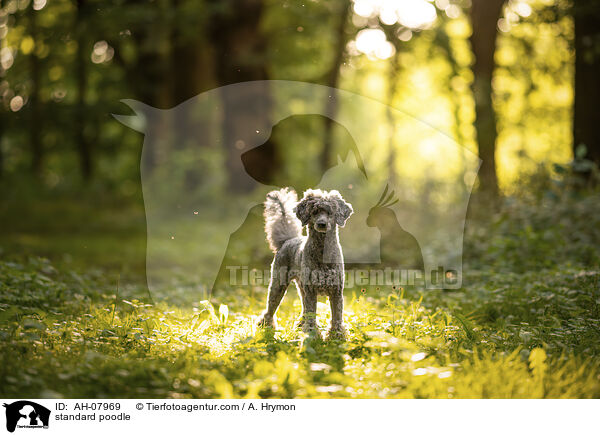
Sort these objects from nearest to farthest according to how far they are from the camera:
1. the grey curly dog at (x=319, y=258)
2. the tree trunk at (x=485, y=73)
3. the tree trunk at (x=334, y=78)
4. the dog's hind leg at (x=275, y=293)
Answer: the grey curly dog at (x=319, y=258)
the dog's hind leg at (x=275, y=293)
the tree trunk at (x=485, y=73)
the tree trunk at (x=334, y=78)

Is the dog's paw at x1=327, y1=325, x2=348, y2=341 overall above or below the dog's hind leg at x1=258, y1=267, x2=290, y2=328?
below

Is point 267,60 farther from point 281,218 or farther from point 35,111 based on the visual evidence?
point 281,218

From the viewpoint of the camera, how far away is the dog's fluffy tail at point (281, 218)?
6.26 m

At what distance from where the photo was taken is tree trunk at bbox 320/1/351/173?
1925cm

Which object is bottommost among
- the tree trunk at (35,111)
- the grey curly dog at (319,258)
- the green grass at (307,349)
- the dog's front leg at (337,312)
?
the green grass at (307,349)

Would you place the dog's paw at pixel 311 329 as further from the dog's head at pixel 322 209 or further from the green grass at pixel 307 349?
the dog's head at pixel 322 209

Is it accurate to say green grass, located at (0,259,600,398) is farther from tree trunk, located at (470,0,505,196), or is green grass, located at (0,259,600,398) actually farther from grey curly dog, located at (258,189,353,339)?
tree trunk, located at (470,0,505,196)

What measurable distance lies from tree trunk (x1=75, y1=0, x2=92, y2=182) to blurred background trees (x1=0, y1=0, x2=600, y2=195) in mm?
62

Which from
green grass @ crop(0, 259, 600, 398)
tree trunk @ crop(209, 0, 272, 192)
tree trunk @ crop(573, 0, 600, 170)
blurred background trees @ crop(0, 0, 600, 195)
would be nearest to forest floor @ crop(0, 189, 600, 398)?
green grass @ crop(0, 259, 600, 398)

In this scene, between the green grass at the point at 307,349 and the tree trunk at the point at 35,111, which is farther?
the tree trunk at the point at 35,111

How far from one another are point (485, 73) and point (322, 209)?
982 centimetres
